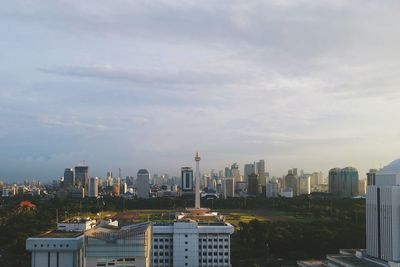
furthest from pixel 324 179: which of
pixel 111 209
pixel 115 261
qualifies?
pixel 115 261

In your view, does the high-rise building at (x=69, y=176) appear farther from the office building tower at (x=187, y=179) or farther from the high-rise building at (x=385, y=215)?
the high-rise building at (x=385, y=215)

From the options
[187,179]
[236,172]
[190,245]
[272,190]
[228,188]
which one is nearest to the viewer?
[190,245]

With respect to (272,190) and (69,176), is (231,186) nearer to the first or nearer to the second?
(272,190)

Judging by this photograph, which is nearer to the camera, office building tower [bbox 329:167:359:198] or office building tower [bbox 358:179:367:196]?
office building tower [bbox 329:167:359:198]

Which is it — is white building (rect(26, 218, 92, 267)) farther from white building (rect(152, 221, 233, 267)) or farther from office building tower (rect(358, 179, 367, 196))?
office building tower (rect(358, 179, 367, 196))

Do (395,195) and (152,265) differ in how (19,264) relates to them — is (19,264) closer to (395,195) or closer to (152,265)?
(152,265)

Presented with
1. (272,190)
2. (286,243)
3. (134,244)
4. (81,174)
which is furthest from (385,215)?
(81,174)

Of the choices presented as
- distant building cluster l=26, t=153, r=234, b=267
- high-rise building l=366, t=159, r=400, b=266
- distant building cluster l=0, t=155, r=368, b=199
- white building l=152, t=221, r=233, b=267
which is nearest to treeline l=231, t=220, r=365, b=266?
white building l=152, t=221, r=233, b=267

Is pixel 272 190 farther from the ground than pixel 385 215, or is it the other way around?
pixel 385 215
